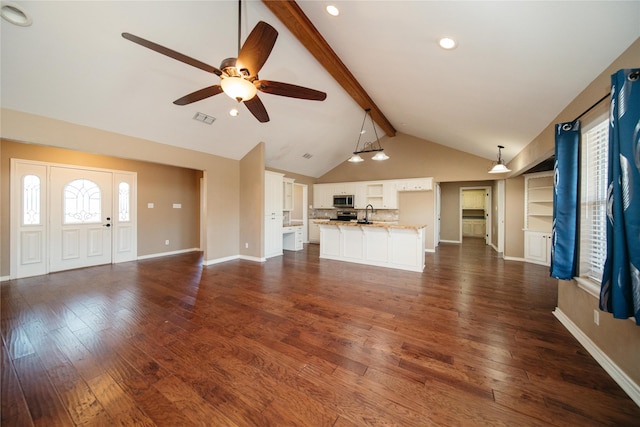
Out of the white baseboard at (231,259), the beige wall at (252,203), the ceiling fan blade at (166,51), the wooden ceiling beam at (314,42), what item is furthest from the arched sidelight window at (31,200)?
the wooden ceiling beam at (314,42)

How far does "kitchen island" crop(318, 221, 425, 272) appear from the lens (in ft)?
15.3

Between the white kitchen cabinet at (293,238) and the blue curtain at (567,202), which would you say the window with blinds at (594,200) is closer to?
the blue curtain at (567,202)

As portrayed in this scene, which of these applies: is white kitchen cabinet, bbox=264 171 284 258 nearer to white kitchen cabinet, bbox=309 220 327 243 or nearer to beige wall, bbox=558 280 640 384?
white kitchen cabinet, bbox=309 220 327 243

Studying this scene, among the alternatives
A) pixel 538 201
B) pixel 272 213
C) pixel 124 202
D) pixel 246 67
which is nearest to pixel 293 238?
pixel 272 213

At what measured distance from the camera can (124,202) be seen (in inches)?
216

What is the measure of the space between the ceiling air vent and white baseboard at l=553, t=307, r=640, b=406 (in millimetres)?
5728

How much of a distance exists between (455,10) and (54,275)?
7.15m

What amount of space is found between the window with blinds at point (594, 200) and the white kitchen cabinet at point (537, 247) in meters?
3.67

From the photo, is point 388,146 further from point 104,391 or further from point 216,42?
point 104,391

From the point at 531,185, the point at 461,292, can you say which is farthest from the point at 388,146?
the point at 461,292

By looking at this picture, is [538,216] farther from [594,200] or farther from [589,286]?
[589,286]

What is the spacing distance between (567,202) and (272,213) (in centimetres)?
540

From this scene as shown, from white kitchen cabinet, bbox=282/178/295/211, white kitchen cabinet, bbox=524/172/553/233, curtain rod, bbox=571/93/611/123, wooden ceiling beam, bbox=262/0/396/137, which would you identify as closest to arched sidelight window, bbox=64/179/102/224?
white kitchen cabinet, bbox=282/178/295/211

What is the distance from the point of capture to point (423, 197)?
22.8ft
